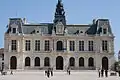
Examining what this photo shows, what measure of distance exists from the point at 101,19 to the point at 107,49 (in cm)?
648

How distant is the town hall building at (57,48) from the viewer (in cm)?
6944

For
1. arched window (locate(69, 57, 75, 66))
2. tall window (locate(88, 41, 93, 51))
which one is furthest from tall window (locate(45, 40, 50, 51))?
tall window (locate(88, 41, 93, 51))

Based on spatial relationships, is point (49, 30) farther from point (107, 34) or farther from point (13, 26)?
point (107, 34)

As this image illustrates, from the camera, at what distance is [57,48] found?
70.5m

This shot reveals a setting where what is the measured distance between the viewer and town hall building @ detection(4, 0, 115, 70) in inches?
2734

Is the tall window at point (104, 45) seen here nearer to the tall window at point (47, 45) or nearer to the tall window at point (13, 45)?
the tall window at point (47, 45)

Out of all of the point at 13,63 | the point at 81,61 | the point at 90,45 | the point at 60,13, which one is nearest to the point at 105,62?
the point at 90,45

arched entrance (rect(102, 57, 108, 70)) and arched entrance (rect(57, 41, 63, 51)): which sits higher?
arched entrance (rect(57, 41, 63, 51))

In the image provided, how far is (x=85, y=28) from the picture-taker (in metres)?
71.9

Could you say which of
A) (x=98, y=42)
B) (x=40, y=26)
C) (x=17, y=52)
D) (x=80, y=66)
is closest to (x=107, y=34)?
(x=98, y=42)

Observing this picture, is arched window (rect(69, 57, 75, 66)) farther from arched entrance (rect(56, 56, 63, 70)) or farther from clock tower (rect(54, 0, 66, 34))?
clock tower (rect(54, 0, 66, 34))

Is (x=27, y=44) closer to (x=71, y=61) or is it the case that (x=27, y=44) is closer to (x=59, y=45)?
Result: (x=59, y=45)

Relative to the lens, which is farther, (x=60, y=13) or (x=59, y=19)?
(x=60, y=13)

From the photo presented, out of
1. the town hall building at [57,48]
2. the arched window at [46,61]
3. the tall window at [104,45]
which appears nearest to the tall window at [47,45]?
the town hall building at [57,48]
